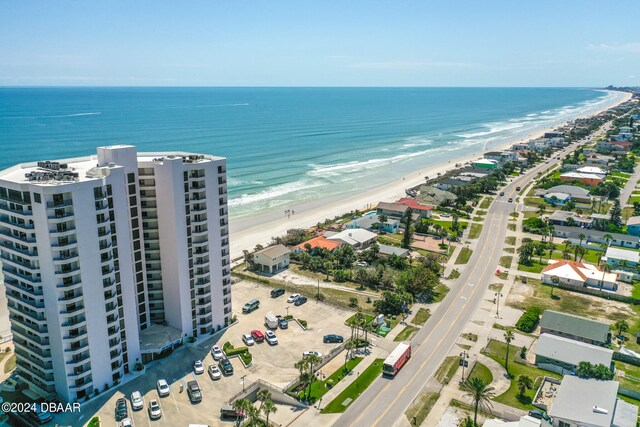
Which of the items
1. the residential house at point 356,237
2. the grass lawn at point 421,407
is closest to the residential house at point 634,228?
the residential house at point 356,237

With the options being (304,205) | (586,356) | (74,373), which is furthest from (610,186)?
(74,373)

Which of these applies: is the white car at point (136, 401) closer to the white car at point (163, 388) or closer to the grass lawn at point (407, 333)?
the white car at point (163, 388)

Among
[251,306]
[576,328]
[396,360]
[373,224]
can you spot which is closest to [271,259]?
[251,306]

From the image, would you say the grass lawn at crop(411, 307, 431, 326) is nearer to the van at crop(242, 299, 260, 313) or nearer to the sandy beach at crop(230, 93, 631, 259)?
the van at crop(242, 299, 260, 313)

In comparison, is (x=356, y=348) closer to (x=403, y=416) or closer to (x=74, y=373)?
(x=403, y=416)

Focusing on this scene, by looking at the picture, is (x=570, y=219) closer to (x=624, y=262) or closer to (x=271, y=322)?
(x=624, y=262)

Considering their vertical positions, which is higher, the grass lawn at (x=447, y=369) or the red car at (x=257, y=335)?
the red car at (x=257, y=335)
